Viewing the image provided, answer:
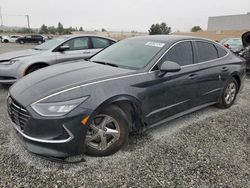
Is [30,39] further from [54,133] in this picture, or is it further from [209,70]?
[54,133]

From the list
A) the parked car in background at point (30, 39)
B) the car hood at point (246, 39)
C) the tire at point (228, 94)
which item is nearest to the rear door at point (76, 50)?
the tire at point (228, 94)

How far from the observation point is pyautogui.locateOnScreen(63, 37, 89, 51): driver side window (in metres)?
5.50

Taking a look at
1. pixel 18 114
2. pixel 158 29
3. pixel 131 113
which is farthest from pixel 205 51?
pixel 158 29

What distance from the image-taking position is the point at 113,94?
2.31 m

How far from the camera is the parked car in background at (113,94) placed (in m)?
2.09

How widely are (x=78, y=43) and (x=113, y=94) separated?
3.84 metres

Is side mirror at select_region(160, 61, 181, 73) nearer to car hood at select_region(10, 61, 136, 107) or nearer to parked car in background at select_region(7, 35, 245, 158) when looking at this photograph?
parked car in background at select_region(7, 35, 245, 158)

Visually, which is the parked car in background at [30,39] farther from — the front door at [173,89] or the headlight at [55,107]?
the headlight at [55,107]

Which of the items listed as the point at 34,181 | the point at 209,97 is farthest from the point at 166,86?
the point at 34,181

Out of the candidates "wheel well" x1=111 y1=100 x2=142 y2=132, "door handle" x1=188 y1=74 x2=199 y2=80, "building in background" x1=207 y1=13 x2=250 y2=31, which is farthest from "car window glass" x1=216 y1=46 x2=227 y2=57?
"building in background" x1=207 y1=13 x2=250 y2=31

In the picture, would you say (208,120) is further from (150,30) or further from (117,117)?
(150,30)

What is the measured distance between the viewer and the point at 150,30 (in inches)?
2275

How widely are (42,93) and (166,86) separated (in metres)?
1.65

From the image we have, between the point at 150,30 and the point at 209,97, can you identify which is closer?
the point at 209,97
